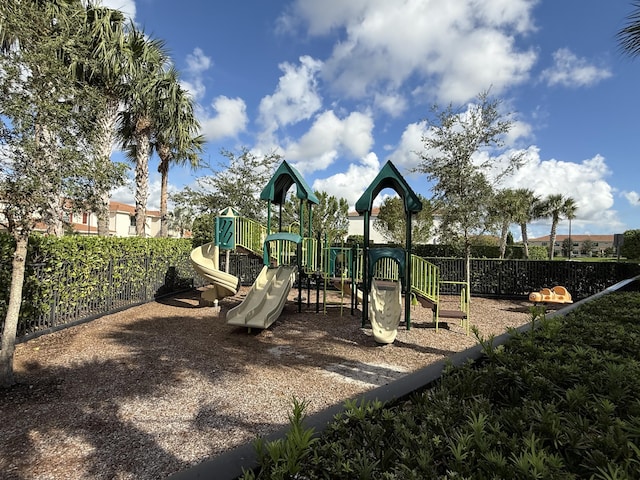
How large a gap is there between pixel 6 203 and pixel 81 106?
1.67m

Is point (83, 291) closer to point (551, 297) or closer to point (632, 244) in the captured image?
point (551, 297)

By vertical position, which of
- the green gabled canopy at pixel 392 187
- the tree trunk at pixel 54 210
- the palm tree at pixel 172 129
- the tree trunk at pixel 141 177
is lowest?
the tree trunk at pixel 54 210

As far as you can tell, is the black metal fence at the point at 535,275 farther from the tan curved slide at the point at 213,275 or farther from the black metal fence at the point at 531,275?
the tan curved slide at the point at 213,275

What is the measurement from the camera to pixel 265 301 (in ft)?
27.7

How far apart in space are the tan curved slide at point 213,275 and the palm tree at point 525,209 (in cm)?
2861

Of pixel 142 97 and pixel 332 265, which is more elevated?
pixel 142 97

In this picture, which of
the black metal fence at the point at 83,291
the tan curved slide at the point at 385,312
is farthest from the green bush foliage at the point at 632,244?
the black metal fence at the point at 83,291

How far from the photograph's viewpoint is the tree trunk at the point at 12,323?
4.41m

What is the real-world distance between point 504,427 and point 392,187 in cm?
759

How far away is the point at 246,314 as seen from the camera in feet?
25.9

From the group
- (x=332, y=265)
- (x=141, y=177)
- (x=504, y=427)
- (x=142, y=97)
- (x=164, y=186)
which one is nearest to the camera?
(x=504, y=427)

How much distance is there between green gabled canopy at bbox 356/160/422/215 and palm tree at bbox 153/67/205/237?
11418mm

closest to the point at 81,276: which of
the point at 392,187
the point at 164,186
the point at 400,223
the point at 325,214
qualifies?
the point at 392,187

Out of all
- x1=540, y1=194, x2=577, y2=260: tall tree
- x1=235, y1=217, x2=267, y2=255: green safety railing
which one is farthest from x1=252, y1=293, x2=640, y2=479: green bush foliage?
x1=540, y1=194, x2=577, y2=260: tall tree
